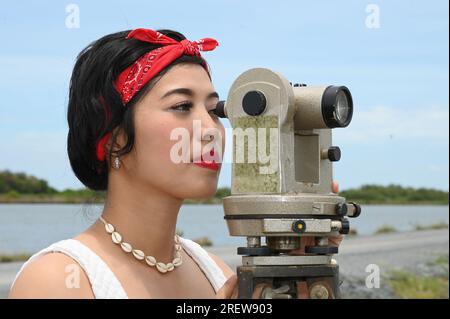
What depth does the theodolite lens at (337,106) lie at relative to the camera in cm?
310

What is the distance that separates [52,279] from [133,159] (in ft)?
2.00

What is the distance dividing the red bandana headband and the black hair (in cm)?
2

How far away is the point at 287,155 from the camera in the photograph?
3.11m

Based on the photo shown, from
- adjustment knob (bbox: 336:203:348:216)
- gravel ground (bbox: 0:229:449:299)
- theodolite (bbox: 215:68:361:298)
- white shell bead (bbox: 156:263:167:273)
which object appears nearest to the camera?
theodolite (bbox: 215:68:361:298)

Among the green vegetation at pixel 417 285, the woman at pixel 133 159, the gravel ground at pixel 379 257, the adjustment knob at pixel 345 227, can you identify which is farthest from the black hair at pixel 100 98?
the green vegetation at pixel 417 285

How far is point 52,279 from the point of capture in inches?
122

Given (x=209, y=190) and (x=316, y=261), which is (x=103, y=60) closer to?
(x=209, y=190)

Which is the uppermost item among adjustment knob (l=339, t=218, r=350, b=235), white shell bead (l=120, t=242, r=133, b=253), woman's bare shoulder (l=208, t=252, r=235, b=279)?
adjustment knob (l=339, t=218, r=350, b=235)

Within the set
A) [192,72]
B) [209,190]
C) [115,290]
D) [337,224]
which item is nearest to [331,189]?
[337,224]

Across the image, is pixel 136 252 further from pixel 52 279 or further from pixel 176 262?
pixel 52 279

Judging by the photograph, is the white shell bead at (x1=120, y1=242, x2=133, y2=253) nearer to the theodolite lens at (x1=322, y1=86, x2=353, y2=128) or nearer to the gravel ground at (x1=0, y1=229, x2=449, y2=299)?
the theodolite lens at (x1=322, y1=86, x2=353, y2=128)

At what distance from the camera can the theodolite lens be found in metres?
3.10

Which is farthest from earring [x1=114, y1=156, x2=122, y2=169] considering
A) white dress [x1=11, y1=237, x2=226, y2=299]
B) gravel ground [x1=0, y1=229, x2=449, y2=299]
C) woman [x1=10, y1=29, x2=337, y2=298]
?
gravel ground [x1=0, y1=229, x2=449, y2=299]

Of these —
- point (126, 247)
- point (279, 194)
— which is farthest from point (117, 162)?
point (279, 194)
